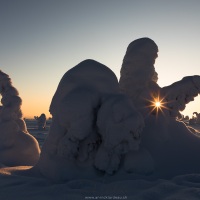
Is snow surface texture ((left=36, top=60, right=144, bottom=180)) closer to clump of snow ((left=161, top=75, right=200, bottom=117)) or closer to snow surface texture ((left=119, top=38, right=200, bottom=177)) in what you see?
snow surface texture ((left=119, top=38, right=200, bottom=177))

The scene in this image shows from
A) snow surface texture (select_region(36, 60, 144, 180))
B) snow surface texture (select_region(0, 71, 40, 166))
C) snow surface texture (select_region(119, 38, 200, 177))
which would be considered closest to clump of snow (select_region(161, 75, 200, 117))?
snow surface texture (select_region(119, 38, 200, 177))

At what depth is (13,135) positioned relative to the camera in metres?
9.13

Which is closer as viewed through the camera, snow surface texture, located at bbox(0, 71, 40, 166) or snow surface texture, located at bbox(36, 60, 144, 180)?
snow surface texture, located at bbox(36, 60, 144, 180)

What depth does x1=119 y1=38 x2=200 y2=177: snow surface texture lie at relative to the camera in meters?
5.12

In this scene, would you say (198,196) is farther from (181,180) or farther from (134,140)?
(134,140)

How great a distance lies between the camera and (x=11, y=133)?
30.0 ft

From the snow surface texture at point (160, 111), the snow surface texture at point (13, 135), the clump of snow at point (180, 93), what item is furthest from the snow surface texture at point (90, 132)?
the snow surface texture at point (13, 135)

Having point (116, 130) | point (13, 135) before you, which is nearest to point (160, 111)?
point (116, 130)

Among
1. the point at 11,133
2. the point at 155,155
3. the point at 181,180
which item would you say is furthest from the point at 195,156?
the point at 11,133

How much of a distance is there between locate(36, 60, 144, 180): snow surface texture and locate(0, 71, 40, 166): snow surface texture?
357 centimetres

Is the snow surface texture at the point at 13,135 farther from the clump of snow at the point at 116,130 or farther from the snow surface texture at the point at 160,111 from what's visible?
the clump of snow at the point at 116,130

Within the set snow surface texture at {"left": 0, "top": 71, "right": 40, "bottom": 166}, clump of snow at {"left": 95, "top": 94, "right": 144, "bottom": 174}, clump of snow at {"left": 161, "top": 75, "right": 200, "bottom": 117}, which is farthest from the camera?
snow surface texture at {"left": 0, "top": 71, "right": 40, "bottom": 166}

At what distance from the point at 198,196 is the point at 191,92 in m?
3.26

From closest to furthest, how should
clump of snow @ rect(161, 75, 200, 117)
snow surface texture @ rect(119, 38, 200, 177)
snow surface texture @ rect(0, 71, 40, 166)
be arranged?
snow surface texture @ rect(119, 38, 200, 177) < clump of snow @ rect(161, 75, 200, 117) < snow surface texture @ rect(0, 71, 40, 166)
